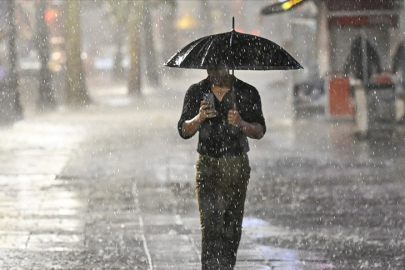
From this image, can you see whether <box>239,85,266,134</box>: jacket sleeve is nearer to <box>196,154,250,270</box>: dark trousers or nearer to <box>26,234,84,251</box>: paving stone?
<box>196,154,250,270</box>: dark trousers

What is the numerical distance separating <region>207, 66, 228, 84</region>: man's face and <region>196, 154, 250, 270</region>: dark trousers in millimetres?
537

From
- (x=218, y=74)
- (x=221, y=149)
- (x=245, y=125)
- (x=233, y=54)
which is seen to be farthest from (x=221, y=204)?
(x=233, y=54)

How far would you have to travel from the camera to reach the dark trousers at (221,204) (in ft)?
19.6

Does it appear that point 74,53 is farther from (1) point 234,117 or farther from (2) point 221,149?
(1) point 234,117

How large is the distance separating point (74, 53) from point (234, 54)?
25.4 metres

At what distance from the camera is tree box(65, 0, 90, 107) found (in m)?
30.2

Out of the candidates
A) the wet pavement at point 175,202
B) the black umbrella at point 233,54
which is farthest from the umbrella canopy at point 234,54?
the wet pavement at point 175,202

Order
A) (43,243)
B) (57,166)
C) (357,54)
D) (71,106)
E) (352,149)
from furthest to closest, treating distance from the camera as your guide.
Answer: (71,106) < (357,54) < (352,149) < (57,166) < (43,243)

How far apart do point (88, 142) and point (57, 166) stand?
142 inches

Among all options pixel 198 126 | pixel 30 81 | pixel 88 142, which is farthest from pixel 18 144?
pixel 30 81

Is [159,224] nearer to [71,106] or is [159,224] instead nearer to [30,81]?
[71,106]

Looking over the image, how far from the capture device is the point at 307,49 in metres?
29.6

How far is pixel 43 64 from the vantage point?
29.1 metres

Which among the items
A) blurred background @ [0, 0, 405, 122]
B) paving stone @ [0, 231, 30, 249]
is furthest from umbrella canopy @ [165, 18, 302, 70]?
blurred background @ [0, 0, 405, 122]
